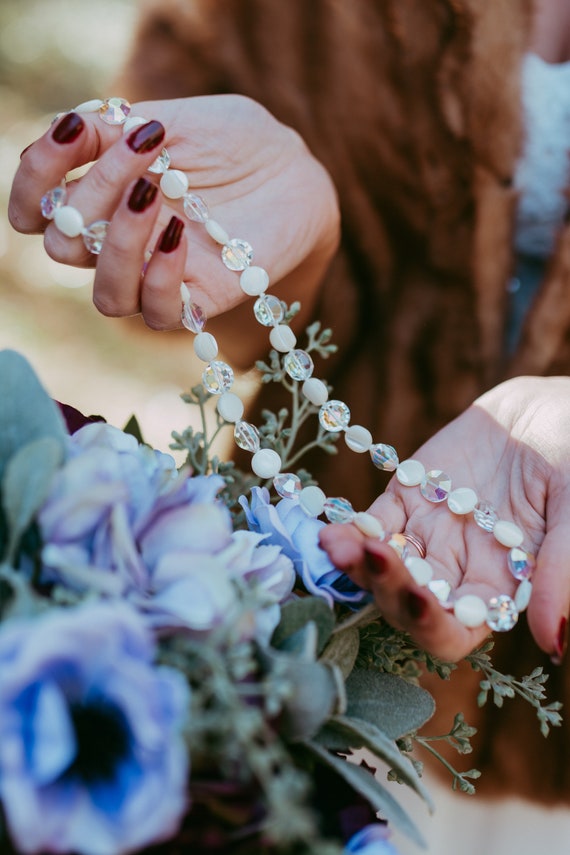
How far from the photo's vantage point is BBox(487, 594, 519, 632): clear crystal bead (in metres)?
0.48

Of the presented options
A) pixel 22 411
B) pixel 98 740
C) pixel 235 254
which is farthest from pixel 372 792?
pixel 235 254

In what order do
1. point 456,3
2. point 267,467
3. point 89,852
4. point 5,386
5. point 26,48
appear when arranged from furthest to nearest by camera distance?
1. point 26,48
2. point 456,3
3. point 267,467
4. point 5,386
5. point 89,852

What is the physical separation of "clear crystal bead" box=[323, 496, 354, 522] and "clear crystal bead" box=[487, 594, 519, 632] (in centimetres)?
11

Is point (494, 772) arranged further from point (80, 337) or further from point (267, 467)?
point (80, 337)

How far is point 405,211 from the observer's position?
1.05m

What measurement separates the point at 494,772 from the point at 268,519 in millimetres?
745

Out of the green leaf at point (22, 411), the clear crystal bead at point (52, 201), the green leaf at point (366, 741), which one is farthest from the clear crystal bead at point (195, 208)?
the green leaf at point (366, 741)

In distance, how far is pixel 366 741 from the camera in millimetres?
356

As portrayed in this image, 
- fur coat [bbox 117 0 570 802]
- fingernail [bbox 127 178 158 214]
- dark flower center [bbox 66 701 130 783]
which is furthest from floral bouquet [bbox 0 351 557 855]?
fur coat [bbox 117 0 570 802]

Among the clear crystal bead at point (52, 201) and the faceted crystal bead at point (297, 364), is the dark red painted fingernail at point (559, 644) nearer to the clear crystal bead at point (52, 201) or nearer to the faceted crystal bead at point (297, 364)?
the faceted crystal bead at point (297, 364)

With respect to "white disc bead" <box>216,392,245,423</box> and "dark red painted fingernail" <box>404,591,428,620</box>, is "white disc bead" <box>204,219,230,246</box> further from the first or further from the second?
"dark red painted fingernail" <box>404,591,428,620</box>

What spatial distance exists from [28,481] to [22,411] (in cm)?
5

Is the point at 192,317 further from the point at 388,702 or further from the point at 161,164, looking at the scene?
the point at 388,702

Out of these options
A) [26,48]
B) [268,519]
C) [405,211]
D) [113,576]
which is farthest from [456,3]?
[113,576]
